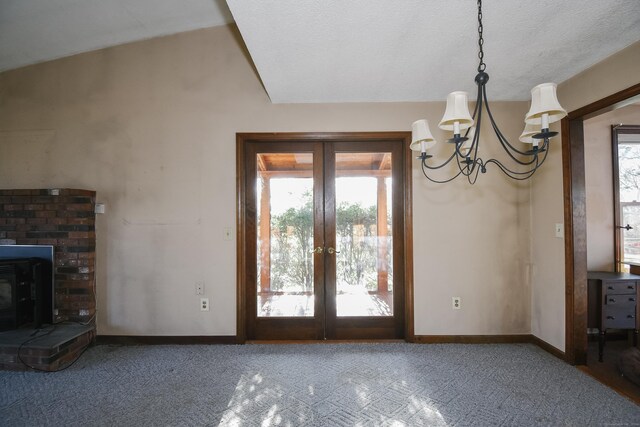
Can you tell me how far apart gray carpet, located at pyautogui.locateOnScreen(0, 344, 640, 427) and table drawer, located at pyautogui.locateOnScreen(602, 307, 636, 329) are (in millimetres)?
550

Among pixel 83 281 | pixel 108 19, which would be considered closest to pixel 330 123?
pixel 108 19

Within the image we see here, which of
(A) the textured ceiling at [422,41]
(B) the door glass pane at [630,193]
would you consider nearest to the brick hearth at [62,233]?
(A) the textured ceiling at [422,41]

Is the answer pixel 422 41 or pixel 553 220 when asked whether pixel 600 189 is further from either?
pixel 422 41

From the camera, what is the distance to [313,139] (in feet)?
9.23

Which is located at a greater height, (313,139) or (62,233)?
(313,139)

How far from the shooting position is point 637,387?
2043 millimetres

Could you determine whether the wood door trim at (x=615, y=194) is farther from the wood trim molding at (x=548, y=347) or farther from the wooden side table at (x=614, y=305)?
the wood trim molding at (x=548, y=347)

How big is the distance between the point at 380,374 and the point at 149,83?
11.3ft

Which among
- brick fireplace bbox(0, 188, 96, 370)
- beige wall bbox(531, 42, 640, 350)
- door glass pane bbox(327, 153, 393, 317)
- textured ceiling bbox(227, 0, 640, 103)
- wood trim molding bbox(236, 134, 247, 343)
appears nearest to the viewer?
textured ceiling bbox(227, 0, 640, 103)

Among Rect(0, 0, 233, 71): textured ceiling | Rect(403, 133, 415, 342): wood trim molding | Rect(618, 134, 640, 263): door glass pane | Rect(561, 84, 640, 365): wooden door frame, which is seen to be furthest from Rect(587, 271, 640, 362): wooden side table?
Rect(0, 0, 233, 71): textured ceiling

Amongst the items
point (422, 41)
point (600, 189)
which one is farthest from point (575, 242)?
point (422, 41)

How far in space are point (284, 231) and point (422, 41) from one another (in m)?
2.00

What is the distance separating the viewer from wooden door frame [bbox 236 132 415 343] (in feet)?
8.98

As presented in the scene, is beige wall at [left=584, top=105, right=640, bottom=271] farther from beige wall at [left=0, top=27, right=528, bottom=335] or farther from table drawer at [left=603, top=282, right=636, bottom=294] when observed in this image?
beige wall at [left=0, top=27, right=528, bottom=335]
